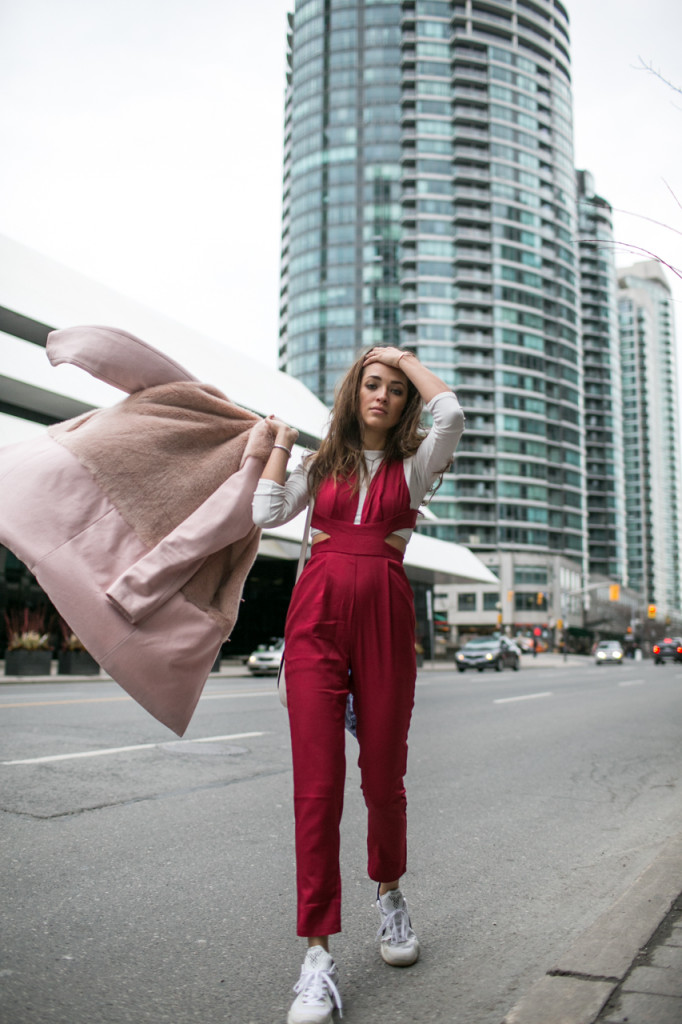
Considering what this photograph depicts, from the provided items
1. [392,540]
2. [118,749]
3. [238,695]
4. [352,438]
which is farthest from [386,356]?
[238,695]

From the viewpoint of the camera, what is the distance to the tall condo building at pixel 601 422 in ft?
385

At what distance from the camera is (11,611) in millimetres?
27656

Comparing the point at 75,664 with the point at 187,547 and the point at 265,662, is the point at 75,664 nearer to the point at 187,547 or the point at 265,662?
the point at 265,662

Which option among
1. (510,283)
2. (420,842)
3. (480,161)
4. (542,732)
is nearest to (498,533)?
(510,283)

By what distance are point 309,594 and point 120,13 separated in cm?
554

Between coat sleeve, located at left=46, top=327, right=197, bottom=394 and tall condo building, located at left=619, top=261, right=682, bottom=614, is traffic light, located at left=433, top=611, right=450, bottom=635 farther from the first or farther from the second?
tall condo building, located at left=619, top=261, right=682, bottom=614

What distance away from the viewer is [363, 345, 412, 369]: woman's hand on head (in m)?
2.98

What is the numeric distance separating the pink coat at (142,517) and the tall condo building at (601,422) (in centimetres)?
11841

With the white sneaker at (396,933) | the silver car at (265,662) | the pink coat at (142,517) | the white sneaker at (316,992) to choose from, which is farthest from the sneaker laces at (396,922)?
the silver car at (265,662)

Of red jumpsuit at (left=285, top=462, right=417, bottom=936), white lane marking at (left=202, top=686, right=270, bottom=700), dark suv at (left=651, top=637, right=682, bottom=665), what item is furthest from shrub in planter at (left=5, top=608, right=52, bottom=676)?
dark suv at (left=651, top=637, right=682, bottom=665)

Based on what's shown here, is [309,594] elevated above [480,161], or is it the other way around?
[480,161]

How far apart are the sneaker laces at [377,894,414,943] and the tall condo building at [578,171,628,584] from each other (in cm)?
11829

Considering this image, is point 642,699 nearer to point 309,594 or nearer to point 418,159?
point 309,594

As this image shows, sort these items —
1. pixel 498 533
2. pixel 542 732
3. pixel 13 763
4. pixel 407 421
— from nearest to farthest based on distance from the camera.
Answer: pixel 407 421 < pixel 13 763 < pixel 542 732 < pixel 498 533
